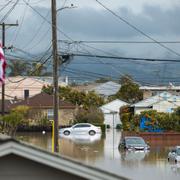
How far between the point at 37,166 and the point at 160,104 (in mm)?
67187

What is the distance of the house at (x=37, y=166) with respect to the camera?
8453mm

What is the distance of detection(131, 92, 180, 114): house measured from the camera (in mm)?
75000

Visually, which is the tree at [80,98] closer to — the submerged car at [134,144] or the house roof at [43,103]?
the house roof at [43,103]

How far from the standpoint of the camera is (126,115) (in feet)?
235

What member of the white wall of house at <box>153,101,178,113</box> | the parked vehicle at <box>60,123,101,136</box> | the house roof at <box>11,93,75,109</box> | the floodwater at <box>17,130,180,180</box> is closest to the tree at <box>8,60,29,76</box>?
the house roof at <box>11,93,75,109</box>

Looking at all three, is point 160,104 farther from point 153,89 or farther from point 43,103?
point 153,89

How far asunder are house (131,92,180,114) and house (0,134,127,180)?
65.0 m

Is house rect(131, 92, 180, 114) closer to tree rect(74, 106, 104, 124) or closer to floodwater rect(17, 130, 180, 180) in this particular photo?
tree rect(74, 106, 104, 124)

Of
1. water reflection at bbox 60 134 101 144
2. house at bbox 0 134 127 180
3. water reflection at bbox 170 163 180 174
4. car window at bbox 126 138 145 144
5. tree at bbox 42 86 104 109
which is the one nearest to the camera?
house at bbox 0 134 127 180

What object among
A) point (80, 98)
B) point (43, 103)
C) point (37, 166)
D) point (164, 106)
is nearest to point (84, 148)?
point (164, 106)

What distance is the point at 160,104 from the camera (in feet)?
247

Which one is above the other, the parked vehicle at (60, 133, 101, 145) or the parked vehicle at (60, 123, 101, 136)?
the parked vehicle at (60, 123, 101, 136)

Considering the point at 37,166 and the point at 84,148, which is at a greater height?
the point at 37,166

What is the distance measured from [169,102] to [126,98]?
100 feet
